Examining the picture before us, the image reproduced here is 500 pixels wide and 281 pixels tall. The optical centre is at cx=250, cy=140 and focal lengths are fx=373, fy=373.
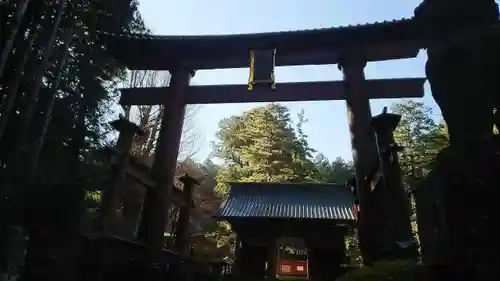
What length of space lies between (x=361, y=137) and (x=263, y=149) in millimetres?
15163

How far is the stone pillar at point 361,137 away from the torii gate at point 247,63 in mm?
23

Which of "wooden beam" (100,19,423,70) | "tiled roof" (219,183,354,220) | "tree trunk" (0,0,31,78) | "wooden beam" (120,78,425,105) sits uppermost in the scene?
"wooden beam" (100,19,423,70)

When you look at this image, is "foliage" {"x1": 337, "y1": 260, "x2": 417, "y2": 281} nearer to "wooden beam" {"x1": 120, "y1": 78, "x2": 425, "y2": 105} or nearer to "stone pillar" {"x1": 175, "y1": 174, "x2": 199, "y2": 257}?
"wooden beam" {"x1": 120, "y1": 78, "x2": 425, "y2": 105}

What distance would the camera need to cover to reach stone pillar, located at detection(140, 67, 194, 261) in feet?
27.8

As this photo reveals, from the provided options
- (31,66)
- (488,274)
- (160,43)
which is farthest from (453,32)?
(31,66)

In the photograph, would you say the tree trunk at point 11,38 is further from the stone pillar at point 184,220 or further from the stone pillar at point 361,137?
the stone pillar at point 361,137

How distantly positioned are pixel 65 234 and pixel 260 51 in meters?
6.19

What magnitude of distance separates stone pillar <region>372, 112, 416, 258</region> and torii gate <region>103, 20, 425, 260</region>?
1429 mm

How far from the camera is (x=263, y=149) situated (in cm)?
2358

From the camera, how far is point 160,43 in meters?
10.1

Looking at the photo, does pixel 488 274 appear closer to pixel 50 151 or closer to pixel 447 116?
pixel 447 116

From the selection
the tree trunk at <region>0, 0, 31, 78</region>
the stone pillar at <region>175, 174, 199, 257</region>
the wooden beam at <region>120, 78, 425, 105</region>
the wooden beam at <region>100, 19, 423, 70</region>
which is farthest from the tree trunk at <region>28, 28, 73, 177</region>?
the stone pillar at <region>175, 174, 199, 257</region>

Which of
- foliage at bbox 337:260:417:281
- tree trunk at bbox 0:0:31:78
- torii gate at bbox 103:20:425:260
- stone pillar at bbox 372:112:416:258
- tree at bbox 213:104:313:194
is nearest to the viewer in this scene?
foliage at bbox 337:260:417:281

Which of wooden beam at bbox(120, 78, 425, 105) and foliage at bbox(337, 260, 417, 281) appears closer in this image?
foliage at bbox(337, 260, 417, 281)
